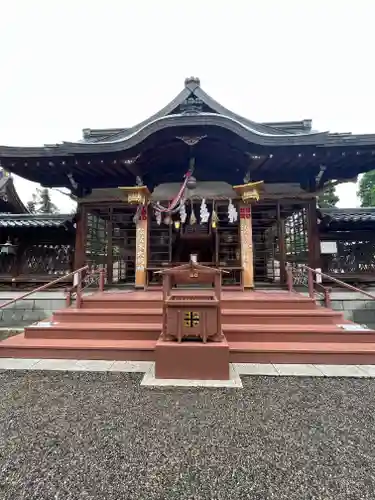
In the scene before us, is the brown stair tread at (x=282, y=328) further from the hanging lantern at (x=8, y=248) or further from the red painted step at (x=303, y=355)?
the hanging lantern at (x=8, y=248)

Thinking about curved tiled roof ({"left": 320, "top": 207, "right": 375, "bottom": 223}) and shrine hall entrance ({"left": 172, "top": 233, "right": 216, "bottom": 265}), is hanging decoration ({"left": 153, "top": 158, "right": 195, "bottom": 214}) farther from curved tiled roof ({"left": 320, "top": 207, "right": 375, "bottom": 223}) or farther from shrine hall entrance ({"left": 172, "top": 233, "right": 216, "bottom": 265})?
curved tiled roof ({"left": 320, "top": 207, "right": 375, "bottom": 223})

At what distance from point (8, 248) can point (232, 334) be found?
792cm

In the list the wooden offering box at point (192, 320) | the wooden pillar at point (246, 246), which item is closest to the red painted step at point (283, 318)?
the wooden offering box at point (192, 320)

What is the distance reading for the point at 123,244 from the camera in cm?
935

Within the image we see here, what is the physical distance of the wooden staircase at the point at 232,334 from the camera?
4.16 meters

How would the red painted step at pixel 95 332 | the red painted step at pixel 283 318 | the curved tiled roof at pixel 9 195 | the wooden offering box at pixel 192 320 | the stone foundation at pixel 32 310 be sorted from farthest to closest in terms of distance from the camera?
the curved tiled roof at pixel 9 195, the stone foundation at pixel 32 310, the red painted step at pixel 283 318, the red painted step at pixel 95 332, the wooden offering box at pixel 192 320

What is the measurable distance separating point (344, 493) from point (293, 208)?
770 cm

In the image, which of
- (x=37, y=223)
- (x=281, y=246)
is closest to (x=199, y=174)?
(x=281, y=246)

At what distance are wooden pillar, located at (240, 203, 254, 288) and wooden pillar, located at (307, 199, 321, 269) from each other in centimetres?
181

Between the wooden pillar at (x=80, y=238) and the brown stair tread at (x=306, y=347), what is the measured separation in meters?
5.59

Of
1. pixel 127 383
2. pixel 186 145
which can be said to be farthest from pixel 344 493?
pixel 186 145

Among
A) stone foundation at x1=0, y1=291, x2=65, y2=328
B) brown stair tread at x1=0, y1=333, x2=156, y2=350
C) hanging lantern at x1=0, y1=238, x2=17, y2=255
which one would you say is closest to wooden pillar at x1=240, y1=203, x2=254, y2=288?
brown stair tread at x1=0, y1=333, x2=156, y2=350

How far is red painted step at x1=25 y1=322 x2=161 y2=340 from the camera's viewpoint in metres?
4.70

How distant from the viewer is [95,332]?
15.6 ft
